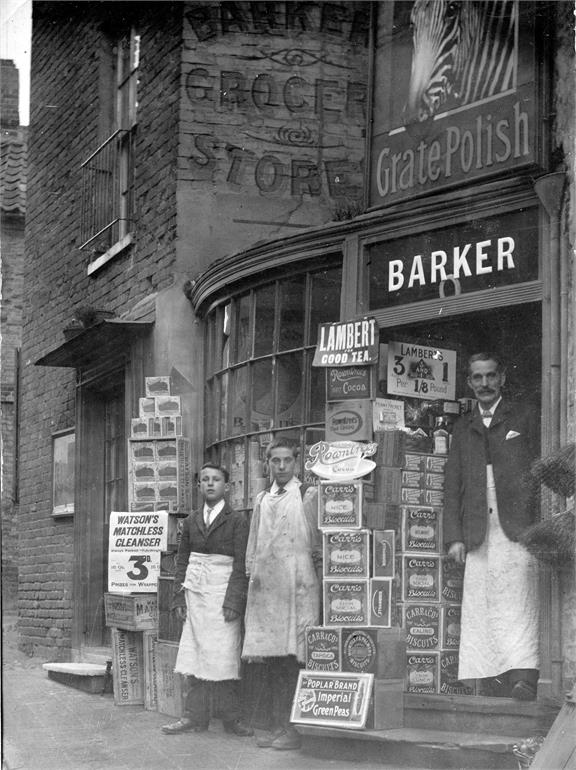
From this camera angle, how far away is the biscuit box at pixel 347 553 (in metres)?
6.37

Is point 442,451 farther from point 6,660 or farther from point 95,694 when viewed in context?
point 6,660

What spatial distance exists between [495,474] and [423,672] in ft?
4.06

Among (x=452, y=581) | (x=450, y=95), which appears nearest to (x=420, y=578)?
(x=452, y=581)

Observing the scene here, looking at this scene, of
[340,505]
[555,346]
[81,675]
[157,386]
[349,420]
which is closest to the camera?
[555,346]

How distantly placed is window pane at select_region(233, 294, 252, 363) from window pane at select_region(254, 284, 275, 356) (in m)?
0.11

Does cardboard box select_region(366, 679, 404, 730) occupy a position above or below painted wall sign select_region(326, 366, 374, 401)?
below

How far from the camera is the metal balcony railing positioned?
9359 millimetres

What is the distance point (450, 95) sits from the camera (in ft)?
21.1

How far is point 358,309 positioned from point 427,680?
2278 millimetres

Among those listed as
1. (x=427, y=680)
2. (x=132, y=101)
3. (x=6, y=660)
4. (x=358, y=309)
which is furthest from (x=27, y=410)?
(x=427, y=680)

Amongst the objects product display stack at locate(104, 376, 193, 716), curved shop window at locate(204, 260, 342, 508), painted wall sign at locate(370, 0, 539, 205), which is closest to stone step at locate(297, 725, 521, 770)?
product display stack at locate(104, 376, 193, 716)

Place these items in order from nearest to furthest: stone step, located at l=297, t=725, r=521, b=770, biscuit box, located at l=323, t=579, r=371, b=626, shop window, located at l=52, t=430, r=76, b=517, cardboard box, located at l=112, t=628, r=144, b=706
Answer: stone step, located at l=297, t=725, r=521, b=770, biscuit box, located at l=323, t=579, r=371, b=626, cardboard box, located at l=112, t=628, r=144, b=706, shop window, located at l=52, t=430, r=76, b=517

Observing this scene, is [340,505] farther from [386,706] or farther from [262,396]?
[262,396]

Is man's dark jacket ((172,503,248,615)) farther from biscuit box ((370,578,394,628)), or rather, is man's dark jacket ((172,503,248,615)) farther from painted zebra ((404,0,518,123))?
painted zebra ((404,0,518,123))
